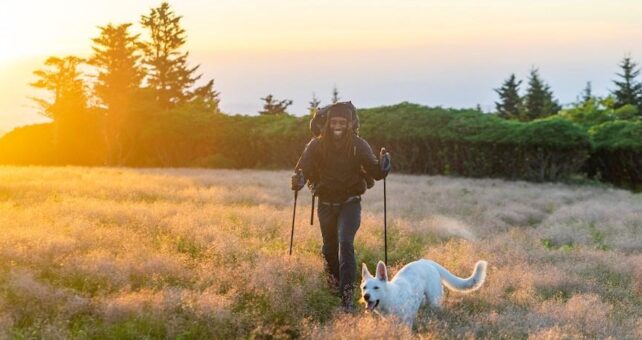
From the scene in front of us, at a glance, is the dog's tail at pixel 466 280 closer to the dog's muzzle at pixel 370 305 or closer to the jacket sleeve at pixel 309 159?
the dog's muzzle at pixel 370 305

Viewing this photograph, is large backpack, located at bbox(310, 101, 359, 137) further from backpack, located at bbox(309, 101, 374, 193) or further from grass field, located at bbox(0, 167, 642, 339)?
grass field, located at bbox(0, 167, 642, 339)

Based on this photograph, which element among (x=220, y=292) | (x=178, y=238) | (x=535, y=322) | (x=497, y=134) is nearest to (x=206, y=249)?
(x=178, y=238)

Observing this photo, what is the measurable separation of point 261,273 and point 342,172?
1.64m

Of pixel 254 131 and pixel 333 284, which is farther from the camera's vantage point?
pixel 254 131

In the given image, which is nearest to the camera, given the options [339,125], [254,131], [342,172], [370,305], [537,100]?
[370,305]

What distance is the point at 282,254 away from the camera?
9094mm

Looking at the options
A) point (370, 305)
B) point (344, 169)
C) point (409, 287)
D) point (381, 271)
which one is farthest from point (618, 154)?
point (370, 305)

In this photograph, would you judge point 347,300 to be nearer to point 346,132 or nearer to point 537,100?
point 346,132

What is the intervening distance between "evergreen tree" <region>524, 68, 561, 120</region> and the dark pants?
199 feet

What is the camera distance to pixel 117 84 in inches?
2013

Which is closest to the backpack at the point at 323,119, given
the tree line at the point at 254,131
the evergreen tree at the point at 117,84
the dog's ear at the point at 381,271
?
the dog's ear at the point at 381,271

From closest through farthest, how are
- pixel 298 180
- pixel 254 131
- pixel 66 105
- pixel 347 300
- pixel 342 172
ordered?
pixel 347 300
pixel 342 172
pixel 298 180
pixel 254 131
pixel 66 105

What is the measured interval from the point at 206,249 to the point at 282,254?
145cm

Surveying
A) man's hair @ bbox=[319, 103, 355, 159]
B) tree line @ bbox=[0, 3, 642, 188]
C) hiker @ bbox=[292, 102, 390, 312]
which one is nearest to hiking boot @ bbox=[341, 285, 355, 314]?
hiker @ bbox=[292, 102, 390, 312]
